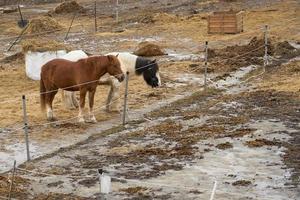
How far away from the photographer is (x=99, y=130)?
1302 centimetres

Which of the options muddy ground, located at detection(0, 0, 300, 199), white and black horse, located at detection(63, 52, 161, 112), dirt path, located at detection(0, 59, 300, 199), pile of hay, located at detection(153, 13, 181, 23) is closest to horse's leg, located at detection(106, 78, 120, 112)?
white and black horse, located at detection(63, 52, 161, 112)

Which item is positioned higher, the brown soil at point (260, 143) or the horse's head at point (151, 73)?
the horse's head at point (151, 73)

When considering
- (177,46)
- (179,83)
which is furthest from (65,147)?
(177,46)

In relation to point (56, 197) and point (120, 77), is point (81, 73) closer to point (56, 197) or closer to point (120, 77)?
point (120, 77)

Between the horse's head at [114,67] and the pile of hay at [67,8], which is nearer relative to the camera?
the horse's head at [114,67]

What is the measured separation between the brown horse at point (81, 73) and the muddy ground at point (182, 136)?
0.71 m

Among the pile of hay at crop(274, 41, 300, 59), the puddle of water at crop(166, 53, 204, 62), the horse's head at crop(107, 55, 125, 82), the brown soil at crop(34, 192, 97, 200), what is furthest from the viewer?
the puddle of water at crop(166, 53, 204, 62)

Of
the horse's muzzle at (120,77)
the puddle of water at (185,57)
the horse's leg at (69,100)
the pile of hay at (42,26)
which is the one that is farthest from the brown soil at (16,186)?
the pile of hay at (42,26)

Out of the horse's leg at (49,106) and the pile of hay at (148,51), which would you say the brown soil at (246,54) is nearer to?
the pile of hay at (148,51)

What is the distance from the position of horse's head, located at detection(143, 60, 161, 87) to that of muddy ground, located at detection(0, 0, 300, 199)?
0.42 metres

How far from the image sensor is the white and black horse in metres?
14.3

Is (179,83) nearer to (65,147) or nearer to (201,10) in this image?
(65,147)

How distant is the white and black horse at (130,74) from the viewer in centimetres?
1430

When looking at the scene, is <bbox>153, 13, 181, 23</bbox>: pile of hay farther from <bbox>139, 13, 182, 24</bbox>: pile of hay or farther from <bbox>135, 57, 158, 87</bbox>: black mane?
<bbox>135, 57, 158, 87</bbox>: black mane
